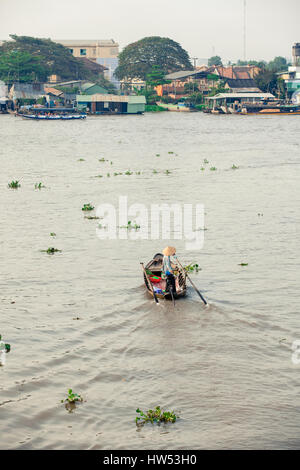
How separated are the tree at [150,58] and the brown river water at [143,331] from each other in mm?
148297

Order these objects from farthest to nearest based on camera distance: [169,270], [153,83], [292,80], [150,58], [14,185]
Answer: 1. [150,58]
2. [153,83]
3. [292,80]
4. [14,185]
5. [169,270]

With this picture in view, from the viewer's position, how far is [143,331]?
46.6ft

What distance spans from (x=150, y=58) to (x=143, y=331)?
559 feet

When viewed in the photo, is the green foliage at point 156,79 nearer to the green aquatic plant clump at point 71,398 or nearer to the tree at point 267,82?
the tree at point 267,82

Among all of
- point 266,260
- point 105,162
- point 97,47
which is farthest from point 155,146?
point 97,47

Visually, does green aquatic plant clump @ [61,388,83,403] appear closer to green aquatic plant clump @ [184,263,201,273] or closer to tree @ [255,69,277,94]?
green aquatic plant clump @ [184,263,201,273]

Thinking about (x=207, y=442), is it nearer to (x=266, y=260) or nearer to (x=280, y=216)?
(x=266, y=260)

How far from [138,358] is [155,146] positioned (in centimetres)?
4881

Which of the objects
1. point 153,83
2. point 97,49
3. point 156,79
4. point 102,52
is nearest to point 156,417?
point 153,83

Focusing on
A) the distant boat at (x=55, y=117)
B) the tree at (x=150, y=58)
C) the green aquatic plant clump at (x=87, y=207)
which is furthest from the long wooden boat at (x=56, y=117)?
the green aquatic plant clump at (x=87, y=207)

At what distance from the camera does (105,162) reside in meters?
46.1

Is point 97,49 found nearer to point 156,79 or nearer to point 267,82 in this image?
point 156,79

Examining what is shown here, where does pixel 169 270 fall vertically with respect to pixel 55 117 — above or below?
→ below

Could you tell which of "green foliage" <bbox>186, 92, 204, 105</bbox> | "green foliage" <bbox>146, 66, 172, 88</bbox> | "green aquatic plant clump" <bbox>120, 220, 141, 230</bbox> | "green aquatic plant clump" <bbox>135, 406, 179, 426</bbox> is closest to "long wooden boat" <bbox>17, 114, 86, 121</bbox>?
"green foliage" <bbox>186, 92, 204, 105</bbox>
